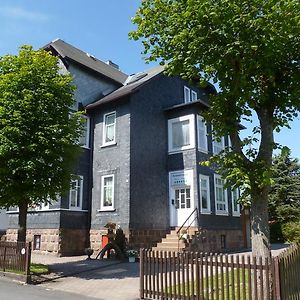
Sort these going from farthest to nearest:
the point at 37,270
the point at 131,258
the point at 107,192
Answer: the point at 107,192, the point at 131,258, the point at 37,270

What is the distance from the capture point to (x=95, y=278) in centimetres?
1389

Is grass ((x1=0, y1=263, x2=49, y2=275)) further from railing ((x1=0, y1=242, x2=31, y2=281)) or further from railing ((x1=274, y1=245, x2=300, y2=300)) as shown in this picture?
railing ((x1=274, y1=245, x2=300, y2=300))

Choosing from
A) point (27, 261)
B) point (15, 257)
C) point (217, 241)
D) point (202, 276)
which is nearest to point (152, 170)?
point (217, 241)

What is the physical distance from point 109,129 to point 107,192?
3735mm

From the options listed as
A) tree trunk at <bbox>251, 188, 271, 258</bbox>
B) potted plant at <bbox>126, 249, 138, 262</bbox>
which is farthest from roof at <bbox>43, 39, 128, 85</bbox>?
tree trunk at <bbox>251, 188, 271, 258</bbox>

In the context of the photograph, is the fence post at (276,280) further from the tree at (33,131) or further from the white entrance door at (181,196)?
the white entrance door at (181,196)

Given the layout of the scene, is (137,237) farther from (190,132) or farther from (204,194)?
(190,132)

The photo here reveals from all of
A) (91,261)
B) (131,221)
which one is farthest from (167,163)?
(91,261)

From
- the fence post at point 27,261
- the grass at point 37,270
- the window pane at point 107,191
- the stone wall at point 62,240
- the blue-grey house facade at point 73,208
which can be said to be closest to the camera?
the fence post at point 27,261

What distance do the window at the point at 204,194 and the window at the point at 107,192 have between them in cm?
506

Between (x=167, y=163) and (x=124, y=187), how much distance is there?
3.82 meters

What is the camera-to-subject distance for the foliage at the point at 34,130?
14953mm

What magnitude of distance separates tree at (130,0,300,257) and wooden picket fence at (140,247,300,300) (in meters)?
1.07

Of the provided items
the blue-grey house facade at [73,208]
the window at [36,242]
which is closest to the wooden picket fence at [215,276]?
Answer: the blue-grey house facade at [73,208]
